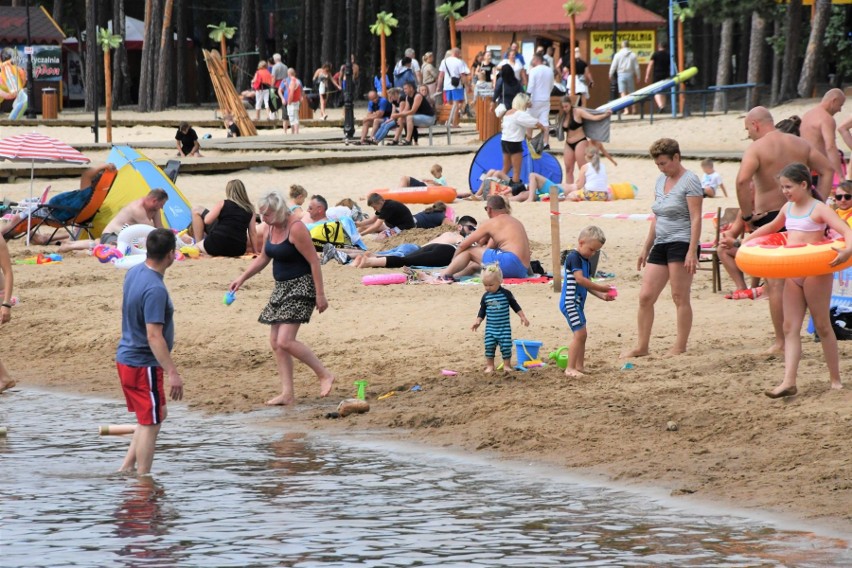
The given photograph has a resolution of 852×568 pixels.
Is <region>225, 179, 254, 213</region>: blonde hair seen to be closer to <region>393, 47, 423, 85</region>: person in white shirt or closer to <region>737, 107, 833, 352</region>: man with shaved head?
<region>737, 107, 833, 352</region>: man with shaved head

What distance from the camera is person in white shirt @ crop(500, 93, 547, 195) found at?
21.0m

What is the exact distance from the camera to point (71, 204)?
710 inches

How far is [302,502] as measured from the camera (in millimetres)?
7688

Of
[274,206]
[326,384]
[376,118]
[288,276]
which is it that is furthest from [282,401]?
[376,118]

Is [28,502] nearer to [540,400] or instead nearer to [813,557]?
[540,400]

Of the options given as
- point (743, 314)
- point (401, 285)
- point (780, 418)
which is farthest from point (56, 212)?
point (780, 418)

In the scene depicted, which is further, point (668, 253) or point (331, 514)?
point (668, 253)

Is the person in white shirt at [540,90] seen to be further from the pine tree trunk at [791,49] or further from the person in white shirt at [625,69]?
the person in white shirt at [625,69]

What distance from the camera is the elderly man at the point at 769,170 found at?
31.5 feet

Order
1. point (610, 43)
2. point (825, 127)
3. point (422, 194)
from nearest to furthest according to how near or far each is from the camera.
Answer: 1. point (825, 127)
2. point (422, 194)
3. point (610, 43)

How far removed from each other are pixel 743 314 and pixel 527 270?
2.66 meters

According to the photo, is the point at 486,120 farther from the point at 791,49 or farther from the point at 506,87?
the point at 791,49

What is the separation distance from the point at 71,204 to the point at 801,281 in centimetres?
1156

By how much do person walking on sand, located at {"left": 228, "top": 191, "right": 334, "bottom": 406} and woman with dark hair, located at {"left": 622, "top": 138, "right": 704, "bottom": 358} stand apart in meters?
2.30
